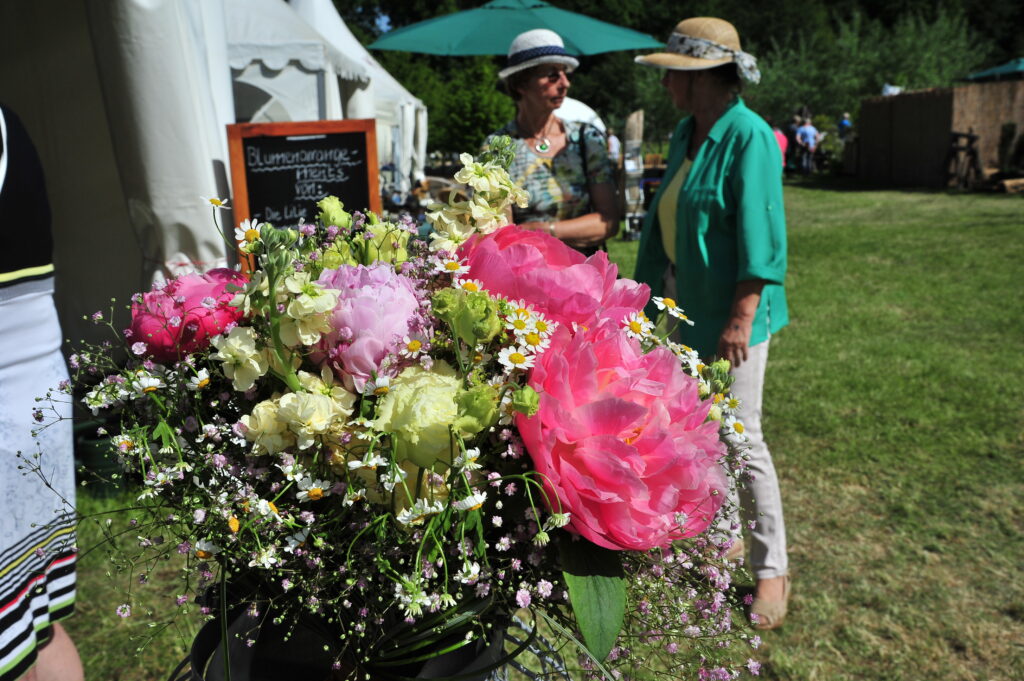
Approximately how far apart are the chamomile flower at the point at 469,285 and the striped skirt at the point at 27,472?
3.06 ft

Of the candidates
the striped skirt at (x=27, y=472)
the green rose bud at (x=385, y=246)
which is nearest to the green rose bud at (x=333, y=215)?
the green rose bud at (x=385, y=246)

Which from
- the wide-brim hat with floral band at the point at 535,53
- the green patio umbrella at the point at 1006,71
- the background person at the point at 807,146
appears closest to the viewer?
the wide-brim hat with floral band at the point at 535,53

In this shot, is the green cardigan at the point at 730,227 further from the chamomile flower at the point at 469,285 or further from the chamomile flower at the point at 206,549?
the chamomile flower at the point at 206,549

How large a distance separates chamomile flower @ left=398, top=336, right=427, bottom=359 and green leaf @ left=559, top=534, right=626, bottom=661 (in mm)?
269

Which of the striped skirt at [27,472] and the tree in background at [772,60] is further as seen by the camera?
the tree in background at [772,60]

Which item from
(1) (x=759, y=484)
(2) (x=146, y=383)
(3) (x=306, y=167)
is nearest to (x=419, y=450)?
(2) (x=146, y=383)

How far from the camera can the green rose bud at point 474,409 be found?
83 cm

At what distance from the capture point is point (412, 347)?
0.87 metres

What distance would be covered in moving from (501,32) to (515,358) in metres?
6.82

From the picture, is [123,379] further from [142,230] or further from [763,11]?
[763,11]

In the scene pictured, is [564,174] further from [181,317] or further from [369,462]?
[369,462]

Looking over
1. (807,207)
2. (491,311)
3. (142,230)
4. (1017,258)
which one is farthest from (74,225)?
(807,207)

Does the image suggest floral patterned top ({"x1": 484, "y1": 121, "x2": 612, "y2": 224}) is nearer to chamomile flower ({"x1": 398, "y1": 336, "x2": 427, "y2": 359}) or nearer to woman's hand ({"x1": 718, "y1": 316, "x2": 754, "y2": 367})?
woman's hand ({"x1": 718, "y1": 316, "x2": 754, "y2": 367})

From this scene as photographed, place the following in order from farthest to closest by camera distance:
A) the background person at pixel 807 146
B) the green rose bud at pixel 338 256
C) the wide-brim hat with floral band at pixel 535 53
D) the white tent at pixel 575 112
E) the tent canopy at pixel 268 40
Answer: the background person at pixel 807 146 → the white tent at pixel 575 112 → the tent canopy at pixel 268 40 → the wide-brim hat with floral band at pixel 535 53 → the green rose bud at pixel 338 256
